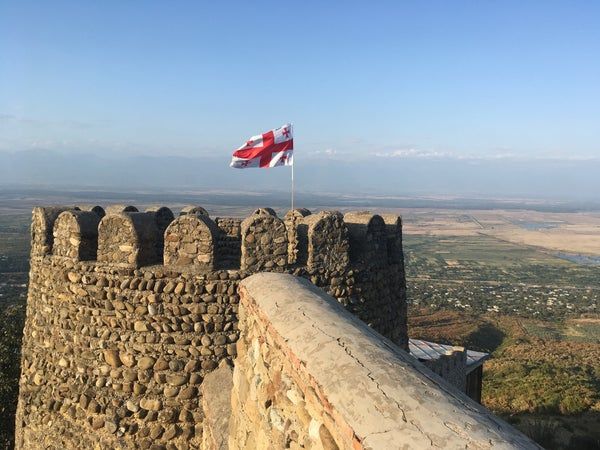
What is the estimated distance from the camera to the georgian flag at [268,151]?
25.1 ft

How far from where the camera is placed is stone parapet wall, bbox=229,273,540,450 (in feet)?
5.81

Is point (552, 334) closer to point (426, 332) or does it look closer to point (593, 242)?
point (426, 332)

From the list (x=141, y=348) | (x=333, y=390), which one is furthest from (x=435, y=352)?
(x=333, y=390)

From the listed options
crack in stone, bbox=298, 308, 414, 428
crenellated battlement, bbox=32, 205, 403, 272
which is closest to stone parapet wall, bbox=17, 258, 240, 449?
crenellated battlement, bbox=32, 205, 403, 272

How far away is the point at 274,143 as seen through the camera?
767 centimetres

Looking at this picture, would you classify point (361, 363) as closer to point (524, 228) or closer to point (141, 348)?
point (141, 348)

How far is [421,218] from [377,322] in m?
150

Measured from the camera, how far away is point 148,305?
5.48 m

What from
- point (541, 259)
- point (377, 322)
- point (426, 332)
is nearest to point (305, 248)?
point (377, 322)

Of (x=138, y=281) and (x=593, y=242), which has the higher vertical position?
(x=138, y=281)

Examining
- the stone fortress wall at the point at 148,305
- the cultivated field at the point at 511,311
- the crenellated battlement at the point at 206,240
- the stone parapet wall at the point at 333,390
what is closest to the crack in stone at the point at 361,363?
the stone parapet wall at the point at 333,390

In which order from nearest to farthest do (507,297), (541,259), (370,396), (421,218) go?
(370,396) → (507,297) → (541,259) → (421,218)

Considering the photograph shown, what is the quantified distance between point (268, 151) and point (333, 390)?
589 centimetres

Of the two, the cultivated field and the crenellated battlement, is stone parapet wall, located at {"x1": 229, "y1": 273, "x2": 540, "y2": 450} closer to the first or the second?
the crenellated battlement
